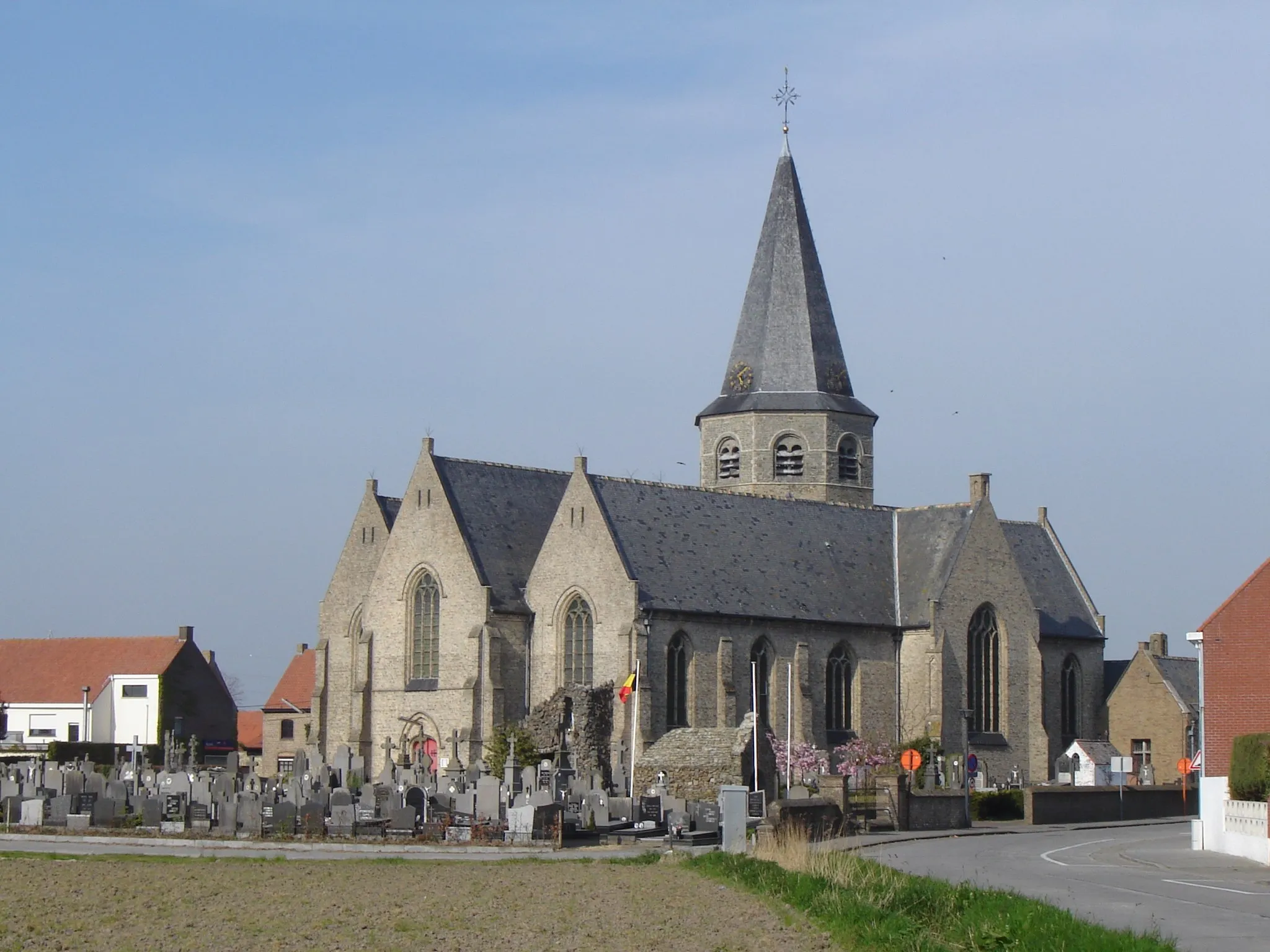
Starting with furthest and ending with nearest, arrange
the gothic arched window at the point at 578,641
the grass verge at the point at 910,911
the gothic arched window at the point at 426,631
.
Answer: the gothic arched window at the point at 426,631
the gothic arched window at the point at 578,641
the grass verge at the point at 910,911

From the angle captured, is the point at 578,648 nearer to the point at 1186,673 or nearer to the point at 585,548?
the point at 585,548

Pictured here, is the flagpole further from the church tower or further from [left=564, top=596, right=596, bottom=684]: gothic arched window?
the church tower

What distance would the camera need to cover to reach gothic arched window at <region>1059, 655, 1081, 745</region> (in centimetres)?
6588

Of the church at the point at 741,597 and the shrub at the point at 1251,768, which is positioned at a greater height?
the church at the point at 741,597

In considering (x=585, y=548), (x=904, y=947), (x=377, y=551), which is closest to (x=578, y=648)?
(x=585, y=548)

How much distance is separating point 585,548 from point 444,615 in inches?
189

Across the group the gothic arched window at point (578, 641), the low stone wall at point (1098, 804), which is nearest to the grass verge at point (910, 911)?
the low stone wall at point (1098, 804)

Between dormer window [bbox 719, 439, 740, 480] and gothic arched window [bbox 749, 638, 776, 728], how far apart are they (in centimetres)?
1129

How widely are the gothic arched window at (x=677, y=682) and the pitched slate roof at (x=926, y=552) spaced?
9506 millimetres

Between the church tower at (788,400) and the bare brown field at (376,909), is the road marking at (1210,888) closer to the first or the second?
the bare brown field at (376,909)

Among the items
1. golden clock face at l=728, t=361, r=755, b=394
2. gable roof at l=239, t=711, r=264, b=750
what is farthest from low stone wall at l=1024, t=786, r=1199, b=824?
gable roof at l=239, t=711, r=264, b=750

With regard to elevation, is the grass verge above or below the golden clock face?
below

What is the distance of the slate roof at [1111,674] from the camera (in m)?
67.5

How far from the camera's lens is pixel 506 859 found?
3038 cm
